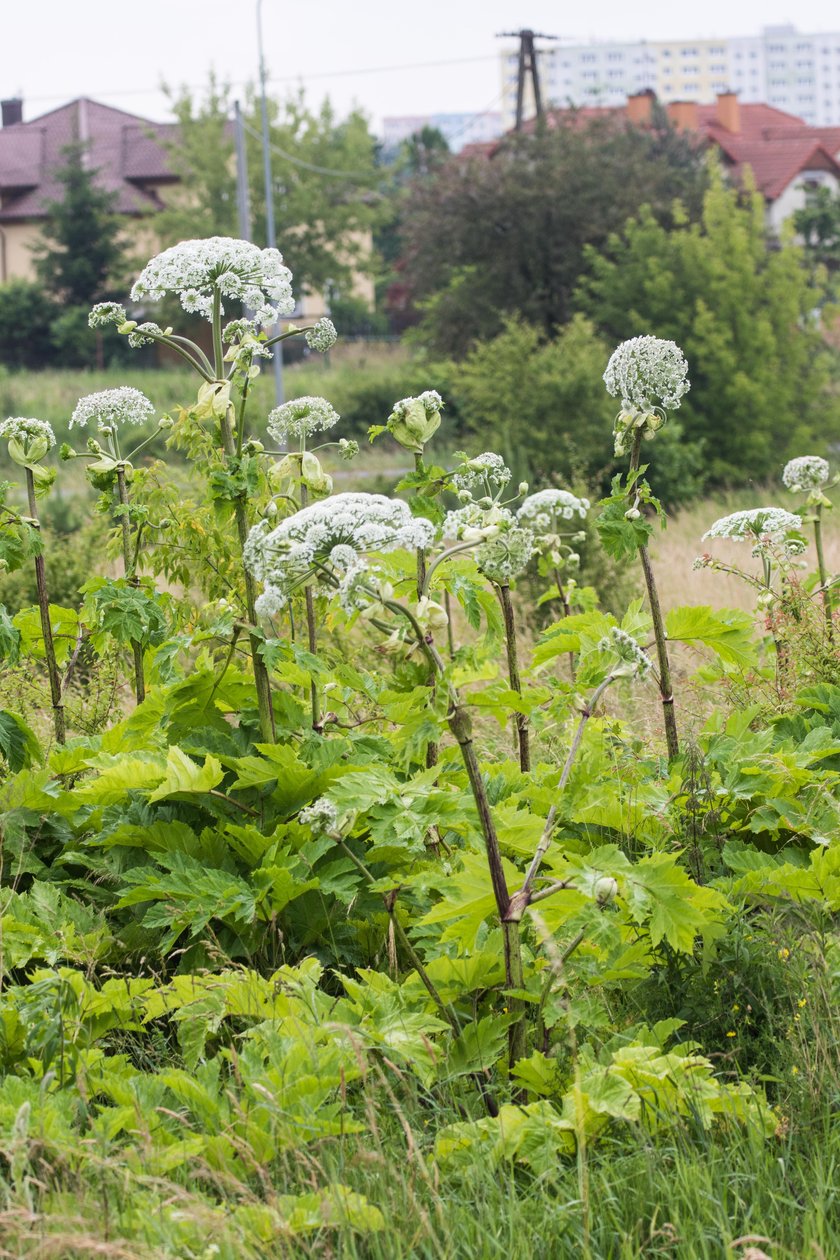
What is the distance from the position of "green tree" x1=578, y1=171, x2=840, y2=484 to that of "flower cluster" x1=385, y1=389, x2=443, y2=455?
17.2 metres

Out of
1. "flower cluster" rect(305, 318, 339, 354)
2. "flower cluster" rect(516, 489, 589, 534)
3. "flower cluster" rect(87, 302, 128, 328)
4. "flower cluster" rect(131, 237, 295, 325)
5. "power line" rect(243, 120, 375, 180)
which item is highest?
"power line" rect(243, 120, 375, 180)

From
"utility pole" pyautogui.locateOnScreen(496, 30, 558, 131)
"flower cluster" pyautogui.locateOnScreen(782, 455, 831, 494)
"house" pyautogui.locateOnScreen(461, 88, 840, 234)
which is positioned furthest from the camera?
"house" pyautogui.locateOnScreen(461, 88, 840, 234)

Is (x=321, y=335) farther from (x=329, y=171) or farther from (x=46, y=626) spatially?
(x=329, y=171)

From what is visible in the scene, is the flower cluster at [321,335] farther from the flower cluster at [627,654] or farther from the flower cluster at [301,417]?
the flower cluster at [627,654]

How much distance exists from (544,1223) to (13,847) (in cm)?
194

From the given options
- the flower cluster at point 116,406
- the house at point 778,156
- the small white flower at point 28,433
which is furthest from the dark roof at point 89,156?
the small white flower at point 28,433

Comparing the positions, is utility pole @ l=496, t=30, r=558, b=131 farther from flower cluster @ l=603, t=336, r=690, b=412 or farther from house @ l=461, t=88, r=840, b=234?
flower cluster @ l=603, t=336, r=690, b=412

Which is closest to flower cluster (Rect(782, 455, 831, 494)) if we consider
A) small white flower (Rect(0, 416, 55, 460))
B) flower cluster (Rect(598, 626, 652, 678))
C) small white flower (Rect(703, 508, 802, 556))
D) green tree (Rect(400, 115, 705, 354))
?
small white flower (Rect(703, 508, 802, 556))

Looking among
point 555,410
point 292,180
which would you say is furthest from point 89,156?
point 555,410

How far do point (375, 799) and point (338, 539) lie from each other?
583mm

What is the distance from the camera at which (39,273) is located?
42719 millimetres

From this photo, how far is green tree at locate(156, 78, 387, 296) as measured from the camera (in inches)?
1748

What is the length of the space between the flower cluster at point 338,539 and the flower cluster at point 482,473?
97cm

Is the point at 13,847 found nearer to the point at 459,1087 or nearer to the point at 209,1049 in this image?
the point at 209,1049
